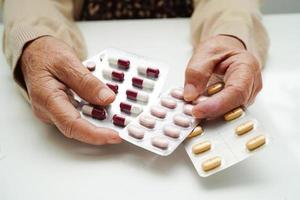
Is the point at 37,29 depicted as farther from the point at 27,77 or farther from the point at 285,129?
the point at 285,129

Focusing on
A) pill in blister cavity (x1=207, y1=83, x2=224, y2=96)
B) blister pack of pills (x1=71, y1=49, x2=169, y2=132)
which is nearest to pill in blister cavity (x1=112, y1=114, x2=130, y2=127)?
blister pack of pills (x1=71, y1=49, x2=169, y2=132)

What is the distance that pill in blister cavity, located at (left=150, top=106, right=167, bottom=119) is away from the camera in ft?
1.56

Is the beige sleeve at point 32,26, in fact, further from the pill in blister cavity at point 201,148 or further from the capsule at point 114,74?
the pill in blister cavity at point 201,148

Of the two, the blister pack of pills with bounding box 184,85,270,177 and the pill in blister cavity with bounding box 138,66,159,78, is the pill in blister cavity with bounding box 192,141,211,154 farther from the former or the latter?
the pill in blister cavity with bounding box 138,66,159,78

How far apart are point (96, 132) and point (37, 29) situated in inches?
7.1

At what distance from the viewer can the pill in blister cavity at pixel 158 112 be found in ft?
1.56

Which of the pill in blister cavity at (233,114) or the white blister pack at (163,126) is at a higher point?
the pill in blister cavity at (233,114)

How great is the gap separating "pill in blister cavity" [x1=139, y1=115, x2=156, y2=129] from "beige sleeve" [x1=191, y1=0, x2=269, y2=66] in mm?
175

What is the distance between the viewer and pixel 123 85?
1.70 ft

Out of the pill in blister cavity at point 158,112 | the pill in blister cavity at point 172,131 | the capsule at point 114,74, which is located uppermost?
the capsule at point 114,74

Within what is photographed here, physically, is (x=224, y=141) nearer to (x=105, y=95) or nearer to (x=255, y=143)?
(x=255, y=143)

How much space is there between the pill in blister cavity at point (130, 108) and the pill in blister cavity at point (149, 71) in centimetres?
6

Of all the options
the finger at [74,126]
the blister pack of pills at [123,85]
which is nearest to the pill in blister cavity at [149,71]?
the blister pack of pills at [123,85]

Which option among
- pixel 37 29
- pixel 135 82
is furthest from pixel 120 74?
pixel 37 29
